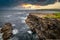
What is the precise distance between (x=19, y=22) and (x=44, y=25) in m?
0.84

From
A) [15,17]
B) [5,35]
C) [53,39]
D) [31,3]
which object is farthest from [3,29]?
[53,39]

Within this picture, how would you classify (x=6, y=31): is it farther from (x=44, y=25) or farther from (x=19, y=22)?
(x=44, y=25)

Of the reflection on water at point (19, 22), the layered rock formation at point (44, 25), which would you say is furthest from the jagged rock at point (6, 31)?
the layered rock formation at point (44, 25)

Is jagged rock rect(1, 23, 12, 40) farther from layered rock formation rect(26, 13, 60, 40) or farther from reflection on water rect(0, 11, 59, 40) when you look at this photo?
layered rock formation rect(26, 13, 60, 40)

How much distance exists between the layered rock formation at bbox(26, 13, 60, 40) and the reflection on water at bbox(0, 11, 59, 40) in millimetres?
149

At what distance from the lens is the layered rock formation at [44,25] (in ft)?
15.3

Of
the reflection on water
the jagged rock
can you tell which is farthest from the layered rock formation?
the jagged rock

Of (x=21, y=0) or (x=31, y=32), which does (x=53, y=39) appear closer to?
(x=31, y=32)

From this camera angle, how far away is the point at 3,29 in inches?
188

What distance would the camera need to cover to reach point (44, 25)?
4.73 metres

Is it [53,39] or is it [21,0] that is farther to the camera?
[21,0]

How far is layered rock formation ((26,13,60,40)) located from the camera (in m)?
4.66

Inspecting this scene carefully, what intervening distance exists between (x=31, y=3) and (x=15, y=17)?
0.73 m

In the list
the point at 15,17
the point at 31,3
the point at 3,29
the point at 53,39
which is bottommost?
the point at 53,39
